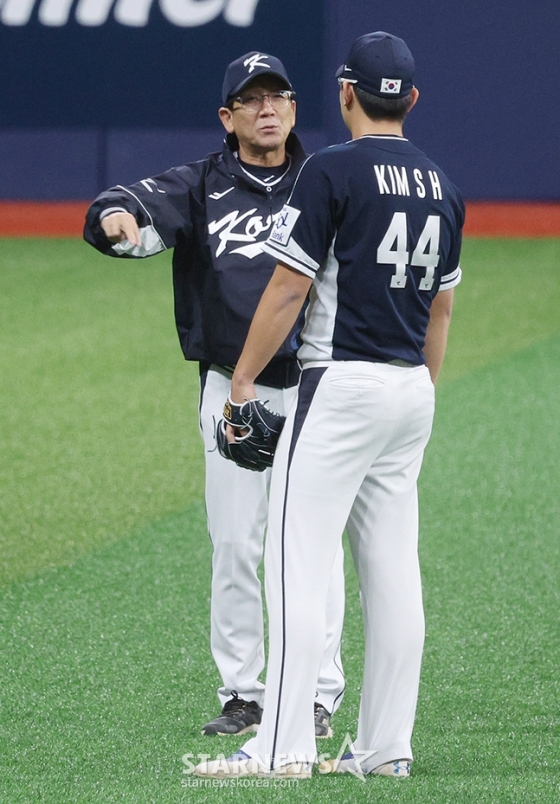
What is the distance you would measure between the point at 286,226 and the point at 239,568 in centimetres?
130

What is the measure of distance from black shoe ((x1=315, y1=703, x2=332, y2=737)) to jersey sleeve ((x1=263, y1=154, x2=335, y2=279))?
1.50 m

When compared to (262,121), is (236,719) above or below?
below

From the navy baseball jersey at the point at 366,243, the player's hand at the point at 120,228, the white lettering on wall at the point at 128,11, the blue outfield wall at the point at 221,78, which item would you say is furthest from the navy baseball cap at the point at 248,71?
the white lettering on wall at the point at 128,11

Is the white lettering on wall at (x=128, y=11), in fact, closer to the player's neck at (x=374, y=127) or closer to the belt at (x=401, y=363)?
the player's neck at (x=374, y=127)

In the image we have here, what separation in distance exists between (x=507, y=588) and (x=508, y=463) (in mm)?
2327

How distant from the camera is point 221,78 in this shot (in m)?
15.9

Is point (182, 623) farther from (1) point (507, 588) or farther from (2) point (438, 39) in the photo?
(2) point (438, 39)

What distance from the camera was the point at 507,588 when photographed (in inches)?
214

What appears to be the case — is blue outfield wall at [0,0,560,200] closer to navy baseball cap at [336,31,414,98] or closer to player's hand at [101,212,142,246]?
player's hand at [101,212,142,246]

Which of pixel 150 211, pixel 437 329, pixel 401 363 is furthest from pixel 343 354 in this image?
pixel 150 211

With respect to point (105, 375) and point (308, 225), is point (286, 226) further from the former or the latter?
point (105, 375)

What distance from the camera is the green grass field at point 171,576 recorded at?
11.3 feet

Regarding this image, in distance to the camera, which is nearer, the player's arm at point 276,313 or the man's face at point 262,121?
the player's arm at point 276,313

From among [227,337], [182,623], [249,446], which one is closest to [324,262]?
[249,446]
